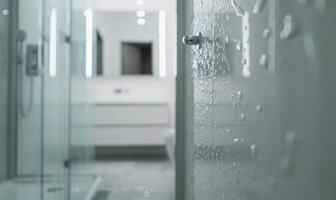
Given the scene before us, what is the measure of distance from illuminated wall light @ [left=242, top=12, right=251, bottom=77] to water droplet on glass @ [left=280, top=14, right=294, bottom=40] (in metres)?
0.18

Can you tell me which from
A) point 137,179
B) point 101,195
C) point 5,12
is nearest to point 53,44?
point 5,12

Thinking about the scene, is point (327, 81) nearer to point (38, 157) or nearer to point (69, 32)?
point (38, 157)

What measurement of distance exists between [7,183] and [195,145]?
1.03 meters

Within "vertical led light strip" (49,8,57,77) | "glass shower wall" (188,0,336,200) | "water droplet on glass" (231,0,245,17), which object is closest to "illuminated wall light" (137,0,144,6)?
"vertical led light strip" (49,8,57,77)

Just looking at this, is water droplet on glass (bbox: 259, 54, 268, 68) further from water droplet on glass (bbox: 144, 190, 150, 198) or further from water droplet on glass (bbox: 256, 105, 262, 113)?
water droplet on glass (bbox: 144, 190, 150, 198)

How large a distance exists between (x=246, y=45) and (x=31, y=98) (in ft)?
5.21

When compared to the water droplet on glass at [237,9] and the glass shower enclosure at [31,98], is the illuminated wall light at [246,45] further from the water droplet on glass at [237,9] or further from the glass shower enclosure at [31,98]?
the glass shower enclosure at [31,98]

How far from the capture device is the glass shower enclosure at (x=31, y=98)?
6.20 feet

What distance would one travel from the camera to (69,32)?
235 cm

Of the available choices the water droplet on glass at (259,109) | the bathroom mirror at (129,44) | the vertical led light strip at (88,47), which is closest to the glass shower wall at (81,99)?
the vertical led light strip at (88,47)

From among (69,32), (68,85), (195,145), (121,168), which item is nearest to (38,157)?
(68,85)

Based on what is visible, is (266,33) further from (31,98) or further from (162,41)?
(162,41)

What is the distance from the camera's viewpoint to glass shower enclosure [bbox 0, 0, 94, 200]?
6.20 feet

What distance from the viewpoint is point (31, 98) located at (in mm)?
2012
